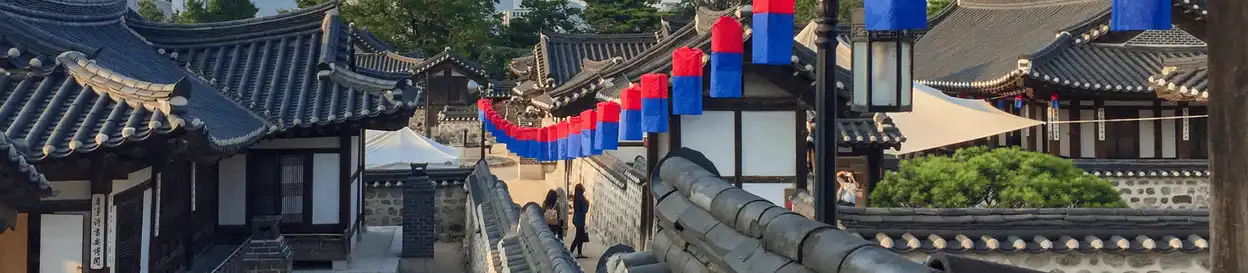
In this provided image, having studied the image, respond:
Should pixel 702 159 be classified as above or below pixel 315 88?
below

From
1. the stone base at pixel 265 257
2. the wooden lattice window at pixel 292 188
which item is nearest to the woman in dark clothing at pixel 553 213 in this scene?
the wooden lattice window at pixel 292 188

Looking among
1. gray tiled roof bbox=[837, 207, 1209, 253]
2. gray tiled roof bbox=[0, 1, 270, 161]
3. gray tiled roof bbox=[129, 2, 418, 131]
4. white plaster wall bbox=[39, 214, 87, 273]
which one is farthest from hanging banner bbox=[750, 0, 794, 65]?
gray tiled roof bbox=[129, 2, 418, 131]

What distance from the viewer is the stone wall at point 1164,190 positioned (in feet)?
64.8

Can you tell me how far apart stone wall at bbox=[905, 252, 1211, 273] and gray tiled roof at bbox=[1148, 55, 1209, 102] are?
6410 millimetres

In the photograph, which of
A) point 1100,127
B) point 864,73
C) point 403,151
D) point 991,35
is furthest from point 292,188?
point 991,35

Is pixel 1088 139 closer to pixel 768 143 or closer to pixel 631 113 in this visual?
pixel 768 143

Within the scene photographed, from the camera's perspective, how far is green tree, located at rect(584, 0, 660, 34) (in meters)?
55.8

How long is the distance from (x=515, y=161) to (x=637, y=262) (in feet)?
114

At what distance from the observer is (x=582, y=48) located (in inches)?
1318

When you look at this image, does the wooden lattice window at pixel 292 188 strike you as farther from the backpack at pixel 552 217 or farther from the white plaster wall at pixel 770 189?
the white plaster wall at pixel 770 189

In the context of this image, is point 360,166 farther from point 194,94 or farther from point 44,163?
point 44,163

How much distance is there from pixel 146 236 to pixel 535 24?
49846mm

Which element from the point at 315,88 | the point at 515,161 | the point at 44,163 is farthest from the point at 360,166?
the point at 515,161

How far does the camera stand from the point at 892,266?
2.30 metres
